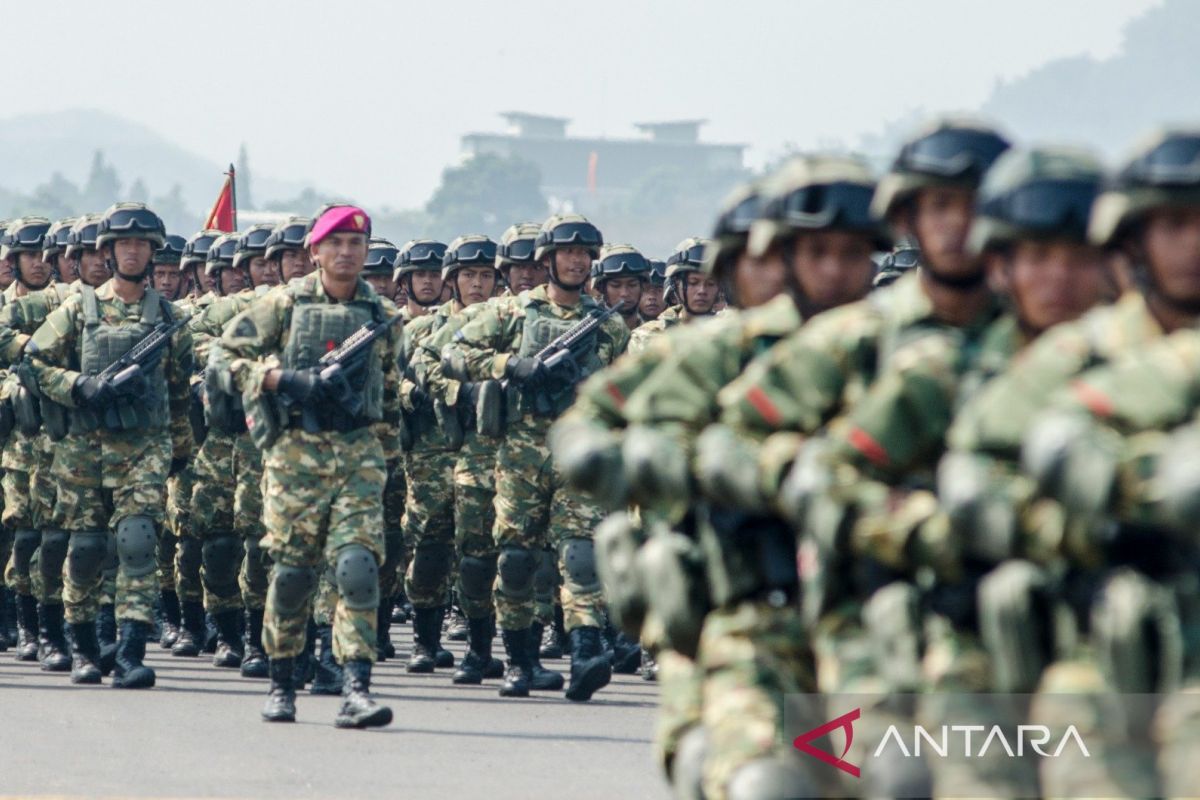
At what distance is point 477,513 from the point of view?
1402cm

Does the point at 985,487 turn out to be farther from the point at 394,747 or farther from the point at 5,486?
the point at 5,486

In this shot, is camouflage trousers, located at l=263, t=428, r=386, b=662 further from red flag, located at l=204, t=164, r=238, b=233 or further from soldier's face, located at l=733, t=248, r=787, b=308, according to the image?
red flag, located at l=204, t=164, r=238, b=233

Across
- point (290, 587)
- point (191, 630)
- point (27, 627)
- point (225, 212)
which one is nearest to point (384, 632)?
point (191, 630)

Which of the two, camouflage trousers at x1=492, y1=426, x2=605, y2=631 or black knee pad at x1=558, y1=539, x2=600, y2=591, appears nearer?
black knee pad at x1=558, y1=539, x2=600, y2=591

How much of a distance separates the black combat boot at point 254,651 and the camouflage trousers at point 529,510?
1.50 m

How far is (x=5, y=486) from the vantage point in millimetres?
15008

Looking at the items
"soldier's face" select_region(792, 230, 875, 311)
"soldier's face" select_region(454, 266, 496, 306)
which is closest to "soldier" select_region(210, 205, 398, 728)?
"soldier's face" select_region(454, 266, 496, 306)

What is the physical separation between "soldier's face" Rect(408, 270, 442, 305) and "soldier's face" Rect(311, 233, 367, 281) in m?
4.65

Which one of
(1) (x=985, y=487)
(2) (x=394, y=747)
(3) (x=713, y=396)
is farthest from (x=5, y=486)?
(1) (x=985, y=487)

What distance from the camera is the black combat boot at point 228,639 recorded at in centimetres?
1483

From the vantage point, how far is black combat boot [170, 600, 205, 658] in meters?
15.6

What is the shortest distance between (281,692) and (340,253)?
2.02 metres

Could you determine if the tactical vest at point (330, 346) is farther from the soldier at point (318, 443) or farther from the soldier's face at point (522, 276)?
the soldier's face at point (522, 276)

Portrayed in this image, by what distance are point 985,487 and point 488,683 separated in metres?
8.59
